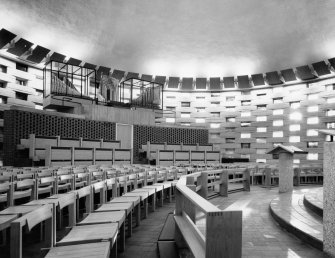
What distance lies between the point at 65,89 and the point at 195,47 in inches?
264

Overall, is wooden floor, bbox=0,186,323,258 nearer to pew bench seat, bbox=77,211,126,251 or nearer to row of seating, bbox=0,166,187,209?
pew bench seat, bbox=77,211,126,251

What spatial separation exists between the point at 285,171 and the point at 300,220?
3193 mm

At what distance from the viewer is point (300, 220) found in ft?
11.7

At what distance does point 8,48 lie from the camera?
12789 mm

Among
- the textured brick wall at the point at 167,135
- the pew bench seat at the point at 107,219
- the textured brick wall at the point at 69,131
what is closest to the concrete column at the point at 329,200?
the pew bench seat at the point at 107,219

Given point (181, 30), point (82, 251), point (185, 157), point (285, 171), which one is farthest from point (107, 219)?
point (181, 30)

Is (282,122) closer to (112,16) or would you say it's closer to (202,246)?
(112,16)

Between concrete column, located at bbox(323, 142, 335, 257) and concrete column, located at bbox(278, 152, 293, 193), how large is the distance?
4.19m

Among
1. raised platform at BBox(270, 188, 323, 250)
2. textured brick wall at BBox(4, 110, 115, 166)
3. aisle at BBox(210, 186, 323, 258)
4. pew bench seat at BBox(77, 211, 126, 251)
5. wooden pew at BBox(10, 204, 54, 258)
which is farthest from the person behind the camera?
textured brick wall at BBox(4, 110, 115, 166)

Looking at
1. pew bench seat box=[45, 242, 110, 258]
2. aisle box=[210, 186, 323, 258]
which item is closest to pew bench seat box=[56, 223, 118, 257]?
pew bench seat box=[45, 242, 110, 258]

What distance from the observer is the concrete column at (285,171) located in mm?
6523

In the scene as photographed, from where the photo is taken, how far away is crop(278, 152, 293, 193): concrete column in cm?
652

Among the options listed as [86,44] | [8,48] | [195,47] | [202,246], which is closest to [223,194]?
[202,246]

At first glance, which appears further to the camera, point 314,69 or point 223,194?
point 314,69
